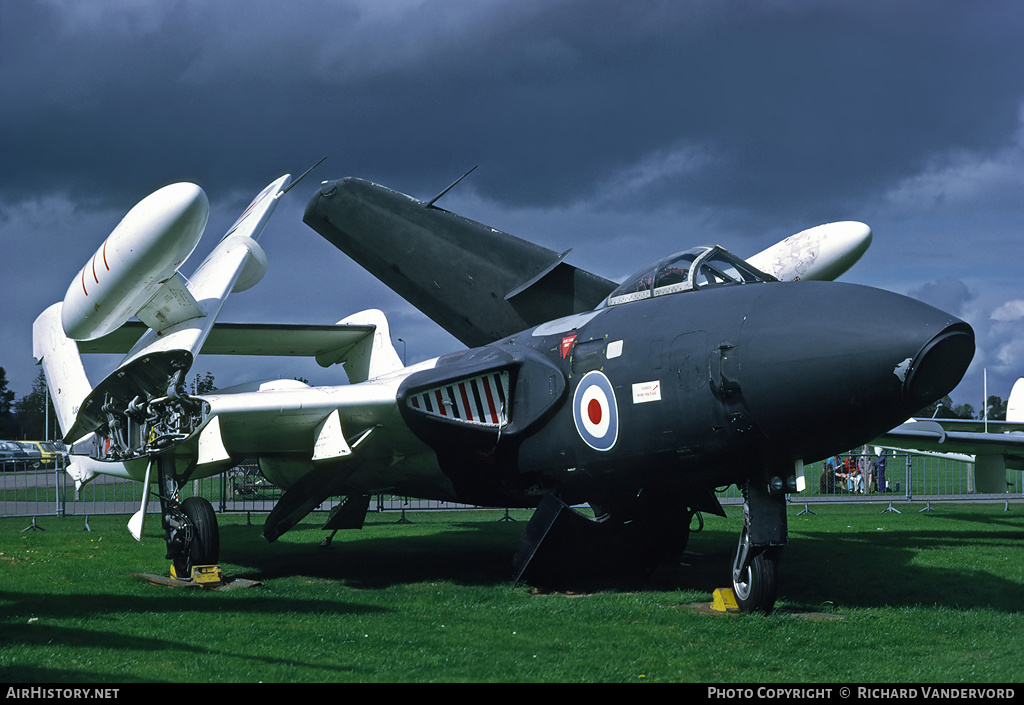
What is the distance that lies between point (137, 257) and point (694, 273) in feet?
15.7

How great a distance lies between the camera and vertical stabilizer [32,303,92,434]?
10.1 meters

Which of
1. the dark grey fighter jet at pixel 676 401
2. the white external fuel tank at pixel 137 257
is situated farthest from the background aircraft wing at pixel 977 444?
the white external fuel tank at pixel 137 257

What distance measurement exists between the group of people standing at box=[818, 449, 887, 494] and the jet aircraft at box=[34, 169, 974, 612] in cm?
1876

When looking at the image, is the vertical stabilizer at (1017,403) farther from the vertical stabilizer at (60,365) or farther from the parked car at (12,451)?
the parked car at (12,451)

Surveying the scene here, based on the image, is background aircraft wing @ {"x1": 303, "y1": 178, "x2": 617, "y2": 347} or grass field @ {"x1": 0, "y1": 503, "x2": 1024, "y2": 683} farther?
background aircraft wing @ {"x1": 303, "y1": 178, "x2": 617, "y2": 347}

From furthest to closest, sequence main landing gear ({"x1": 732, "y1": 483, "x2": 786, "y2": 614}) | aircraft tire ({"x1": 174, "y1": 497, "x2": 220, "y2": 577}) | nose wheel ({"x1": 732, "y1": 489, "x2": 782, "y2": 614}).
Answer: aircraft tire ({"x1": 174, "y1": 497, "x2": 220, "y2": 577}), nose wheel ({"x1": 732, "y1": 489, "x2": 782, "y2": 614}), main landing gear ({"x1": 732, "y1": 483, "x2": 786, "y2": 614})

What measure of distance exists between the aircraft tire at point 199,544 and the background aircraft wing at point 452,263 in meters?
4.33

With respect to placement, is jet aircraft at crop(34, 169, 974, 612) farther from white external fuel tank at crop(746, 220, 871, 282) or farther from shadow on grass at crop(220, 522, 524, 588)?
shadow on grass at crop(220, 522, 524, 588)

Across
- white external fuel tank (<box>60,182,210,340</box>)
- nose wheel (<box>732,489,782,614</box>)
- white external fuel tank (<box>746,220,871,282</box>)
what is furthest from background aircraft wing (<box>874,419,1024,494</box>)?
Result: white external fuel tank (<box>60,182,210,340</box>)

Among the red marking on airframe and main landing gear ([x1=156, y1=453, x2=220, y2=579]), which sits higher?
the red marking on airframe

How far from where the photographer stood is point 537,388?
8000mm

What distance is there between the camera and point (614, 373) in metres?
7.36

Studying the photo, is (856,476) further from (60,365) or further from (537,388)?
(60,365)
